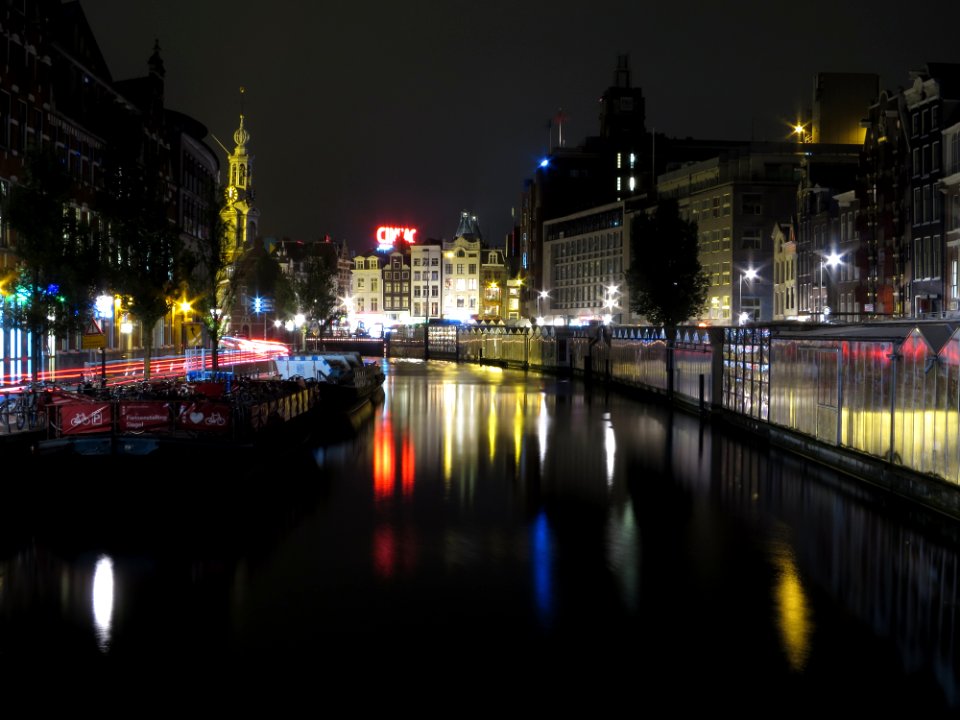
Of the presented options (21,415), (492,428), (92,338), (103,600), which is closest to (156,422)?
(21,415)

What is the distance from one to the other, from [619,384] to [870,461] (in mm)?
39339

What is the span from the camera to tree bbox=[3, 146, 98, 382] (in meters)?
34.2

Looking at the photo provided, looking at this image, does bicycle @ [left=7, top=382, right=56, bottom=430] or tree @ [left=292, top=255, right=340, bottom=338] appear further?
tree @ [left=292, top=255, right=340, bottom=338]

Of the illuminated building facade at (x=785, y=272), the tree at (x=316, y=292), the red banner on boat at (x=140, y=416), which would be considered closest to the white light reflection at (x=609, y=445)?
the red banner on boat at (x=140, y=416)

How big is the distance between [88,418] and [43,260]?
12935 mm

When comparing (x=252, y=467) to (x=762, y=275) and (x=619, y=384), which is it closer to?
(x=619, y=384)

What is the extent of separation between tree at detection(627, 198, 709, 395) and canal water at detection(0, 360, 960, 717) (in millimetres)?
62916

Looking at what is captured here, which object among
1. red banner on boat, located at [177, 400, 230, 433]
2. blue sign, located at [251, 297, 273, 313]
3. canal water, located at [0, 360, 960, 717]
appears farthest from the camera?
blue sign, located at [251, 297, 273, 313]

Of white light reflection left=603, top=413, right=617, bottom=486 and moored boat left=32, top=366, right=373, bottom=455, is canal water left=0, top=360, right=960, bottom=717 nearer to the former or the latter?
white light reflection left=603, top=413, right=617, bottom=486

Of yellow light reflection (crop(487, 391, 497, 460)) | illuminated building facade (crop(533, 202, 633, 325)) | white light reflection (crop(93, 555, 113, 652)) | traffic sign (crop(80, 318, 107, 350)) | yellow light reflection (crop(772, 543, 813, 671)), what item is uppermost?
illuminated building facade (crop(533, 202, 633, 325))

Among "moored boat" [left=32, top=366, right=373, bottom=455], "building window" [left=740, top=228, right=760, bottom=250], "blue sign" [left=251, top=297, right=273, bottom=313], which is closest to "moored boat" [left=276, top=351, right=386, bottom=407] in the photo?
"moored boat" [left=32, top=366, right=373, bottom=455]

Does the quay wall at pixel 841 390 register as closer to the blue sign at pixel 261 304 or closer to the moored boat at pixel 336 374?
the moored boat at pixel 336 374

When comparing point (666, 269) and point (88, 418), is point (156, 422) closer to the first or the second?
point (88, 418)

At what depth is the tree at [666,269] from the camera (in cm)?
8931
